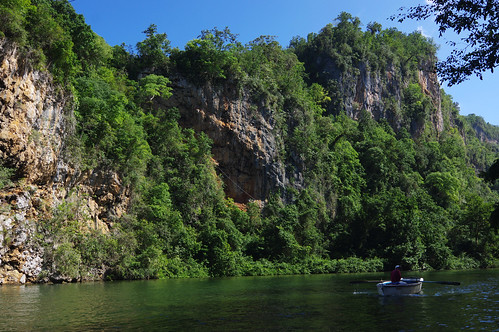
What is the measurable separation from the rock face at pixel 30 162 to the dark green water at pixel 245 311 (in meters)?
5.63

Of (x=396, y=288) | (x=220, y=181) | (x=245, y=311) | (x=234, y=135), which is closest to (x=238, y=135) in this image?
(x=234, y=135)

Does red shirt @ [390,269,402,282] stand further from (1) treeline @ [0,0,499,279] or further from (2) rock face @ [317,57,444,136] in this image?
(2) rock face @ [317,57,444,136]

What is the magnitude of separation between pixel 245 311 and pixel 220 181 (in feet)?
116

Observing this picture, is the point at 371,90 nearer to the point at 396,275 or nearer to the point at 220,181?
the point at 220,181

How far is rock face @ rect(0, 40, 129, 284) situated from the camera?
25859 mm

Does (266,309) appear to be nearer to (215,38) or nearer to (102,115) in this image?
(102,115)

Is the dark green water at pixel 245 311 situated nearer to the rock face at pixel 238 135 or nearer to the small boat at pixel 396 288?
the small boat at pixel 396 288

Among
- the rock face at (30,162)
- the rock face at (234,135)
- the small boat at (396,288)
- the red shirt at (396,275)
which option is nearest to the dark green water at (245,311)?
the small boat at (396,288)

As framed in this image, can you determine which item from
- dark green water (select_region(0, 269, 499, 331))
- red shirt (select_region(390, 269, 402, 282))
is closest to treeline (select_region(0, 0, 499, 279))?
red shirt (select_region(390, 269, 402, 282))

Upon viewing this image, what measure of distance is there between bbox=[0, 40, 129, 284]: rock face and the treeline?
102 cm

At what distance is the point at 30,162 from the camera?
1100 inches

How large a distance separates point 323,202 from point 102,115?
1257 inches

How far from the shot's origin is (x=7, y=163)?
26.8m

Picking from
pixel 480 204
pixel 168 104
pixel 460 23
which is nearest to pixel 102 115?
pixel 168 104
